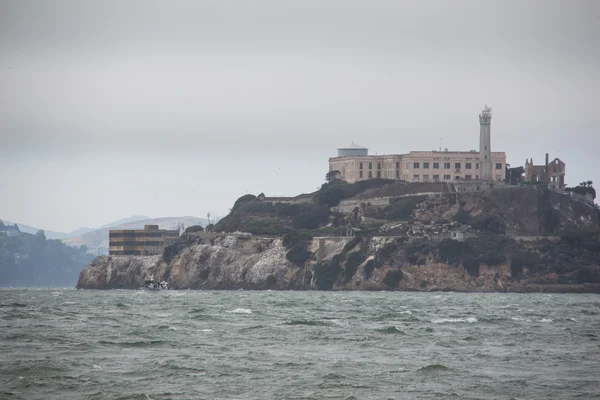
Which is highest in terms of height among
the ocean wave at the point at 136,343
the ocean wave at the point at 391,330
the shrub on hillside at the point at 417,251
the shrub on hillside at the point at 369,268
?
the shrub on hillside at the point at 417,251

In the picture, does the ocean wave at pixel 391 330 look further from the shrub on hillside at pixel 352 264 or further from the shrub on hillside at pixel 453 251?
the shrub on hillside at pixel 352 264

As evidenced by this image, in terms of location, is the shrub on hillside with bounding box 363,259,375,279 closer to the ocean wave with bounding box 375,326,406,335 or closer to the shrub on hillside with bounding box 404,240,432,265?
the shrub on hillside with bounding box 404,240,432,265

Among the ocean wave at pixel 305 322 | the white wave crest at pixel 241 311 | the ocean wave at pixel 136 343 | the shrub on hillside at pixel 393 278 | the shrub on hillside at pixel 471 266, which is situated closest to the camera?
the ocean wave at pixel 136 343

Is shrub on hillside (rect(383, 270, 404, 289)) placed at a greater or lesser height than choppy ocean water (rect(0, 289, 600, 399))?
greater

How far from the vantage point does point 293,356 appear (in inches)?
2355

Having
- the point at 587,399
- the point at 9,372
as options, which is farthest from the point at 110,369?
the point at 587,399

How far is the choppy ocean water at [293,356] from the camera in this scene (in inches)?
1903

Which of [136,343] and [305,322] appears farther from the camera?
[305,322]

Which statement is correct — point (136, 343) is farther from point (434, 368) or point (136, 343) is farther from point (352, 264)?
point (352, 264)

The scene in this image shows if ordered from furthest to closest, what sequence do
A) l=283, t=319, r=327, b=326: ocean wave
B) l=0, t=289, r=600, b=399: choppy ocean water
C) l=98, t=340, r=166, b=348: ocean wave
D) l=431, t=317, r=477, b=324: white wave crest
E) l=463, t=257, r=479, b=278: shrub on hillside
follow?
A: l=463, t=257, r=479, b=278: shrub on hillside → l=431, t=317, r=477, b=324: white wave crest → l=283, t=319, r=327, b=326: ocean wave → l=98, t=340, r=166, b=348: ocean wave → l=0, t=289, r=600, b=399: choppy ocean water

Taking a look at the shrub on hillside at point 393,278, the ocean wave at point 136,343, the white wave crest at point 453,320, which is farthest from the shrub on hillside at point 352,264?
the ocean wave at point 136,343

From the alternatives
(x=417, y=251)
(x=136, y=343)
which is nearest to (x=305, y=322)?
(x=136, y=343)

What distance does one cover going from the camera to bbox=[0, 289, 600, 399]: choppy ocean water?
4834cm

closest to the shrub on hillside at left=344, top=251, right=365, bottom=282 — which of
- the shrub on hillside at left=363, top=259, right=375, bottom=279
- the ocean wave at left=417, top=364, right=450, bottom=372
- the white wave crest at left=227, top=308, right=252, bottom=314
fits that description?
the shrub on hillside at left=363, top=259, right=375, bottom=279
